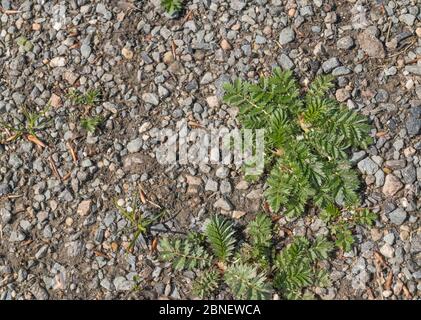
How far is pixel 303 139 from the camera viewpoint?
169 inches

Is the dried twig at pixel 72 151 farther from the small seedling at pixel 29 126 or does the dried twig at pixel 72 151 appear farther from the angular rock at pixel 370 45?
the angular rock at pixel 370 45

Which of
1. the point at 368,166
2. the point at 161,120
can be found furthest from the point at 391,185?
the point at 161,120

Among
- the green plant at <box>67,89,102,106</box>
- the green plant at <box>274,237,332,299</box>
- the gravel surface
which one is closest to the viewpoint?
the green plant at <box>274,237,332,299</box>

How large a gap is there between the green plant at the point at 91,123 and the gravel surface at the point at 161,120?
0.05 m

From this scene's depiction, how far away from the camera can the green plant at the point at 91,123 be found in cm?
446

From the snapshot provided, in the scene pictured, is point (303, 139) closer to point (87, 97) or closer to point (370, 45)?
point (370, 45)

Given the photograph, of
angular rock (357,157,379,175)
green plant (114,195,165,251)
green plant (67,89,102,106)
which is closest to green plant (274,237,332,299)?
angular rock (357,157,379,175)

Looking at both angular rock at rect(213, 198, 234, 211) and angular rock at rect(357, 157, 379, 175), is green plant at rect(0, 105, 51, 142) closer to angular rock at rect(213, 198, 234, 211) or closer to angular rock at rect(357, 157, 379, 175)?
angular rock at rect(213, 198, 234, 211)

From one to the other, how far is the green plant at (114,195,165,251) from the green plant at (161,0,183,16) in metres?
1.67

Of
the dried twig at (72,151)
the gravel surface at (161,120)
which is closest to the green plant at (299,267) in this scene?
the gravel surface at (161,120)

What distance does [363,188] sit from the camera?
421 centimetres

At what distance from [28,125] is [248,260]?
6.81ft

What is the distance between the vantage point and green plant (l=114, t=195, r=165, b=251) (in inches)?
164
